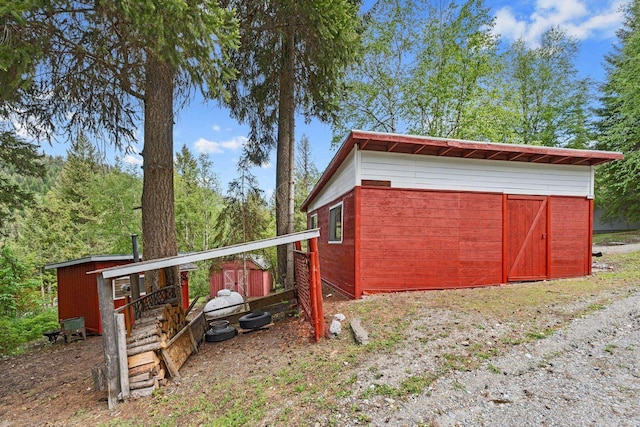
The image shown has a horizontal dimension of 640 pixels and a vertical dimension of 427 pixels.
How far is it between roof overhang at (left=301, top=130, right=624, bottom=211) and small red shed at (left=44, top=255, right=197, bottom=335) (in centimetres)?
661

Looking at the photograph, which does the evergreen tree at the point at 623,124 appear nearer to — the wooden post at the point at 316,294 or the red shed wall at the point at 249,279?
the wooden post at the point at 316,294

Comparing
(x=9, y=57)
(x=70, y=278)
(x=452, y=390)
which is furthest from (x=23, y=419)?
(x=70, y=278)

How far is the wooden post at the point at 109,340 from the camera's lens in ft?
11.1

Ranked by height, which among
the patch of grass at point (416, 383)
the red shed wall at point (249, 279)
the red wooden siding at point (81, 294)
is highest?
the patch of grass at point (416, 383)

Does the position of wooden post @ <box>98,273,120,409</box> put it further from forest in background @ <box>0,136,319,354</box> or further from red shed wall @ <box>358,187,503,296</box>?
red shed wall @ <box>358,187,503,296</box>

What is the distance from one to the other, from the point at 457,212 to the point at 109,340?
20.1 ft

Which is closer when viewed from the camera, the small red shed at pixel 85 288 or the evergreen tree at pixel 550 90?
the small red shed at pixel 85 288

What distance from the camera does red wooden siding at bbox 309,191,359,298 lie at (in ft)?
20.3

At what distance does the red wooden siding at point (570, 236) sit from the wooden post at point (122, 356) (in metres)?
8.06

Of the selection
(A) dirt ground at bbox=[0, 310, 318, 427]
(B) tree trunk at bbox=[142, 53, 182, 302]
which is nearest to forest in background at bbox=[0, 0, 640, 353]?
(A) dirt ground at bbox=[0, 310, 318, 427]

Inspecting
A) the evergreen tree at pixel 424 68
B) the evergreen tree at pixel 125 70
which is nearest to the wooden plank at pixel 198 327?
the evergreen tree at pixel 125 70

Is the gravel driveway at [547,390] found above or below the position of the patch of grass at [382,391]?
above

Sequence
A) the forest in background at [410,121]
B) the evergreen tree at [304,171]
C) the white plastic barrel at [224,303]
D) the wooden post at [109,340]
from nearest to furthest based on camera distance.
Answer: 1. the wooden post at [109,340]
2. the white plastic barrel at [224,303]
3. the forest in background at [410,121]
4. the evergreen tree at [304,171]

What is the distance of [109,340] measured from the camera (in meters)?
3.42
